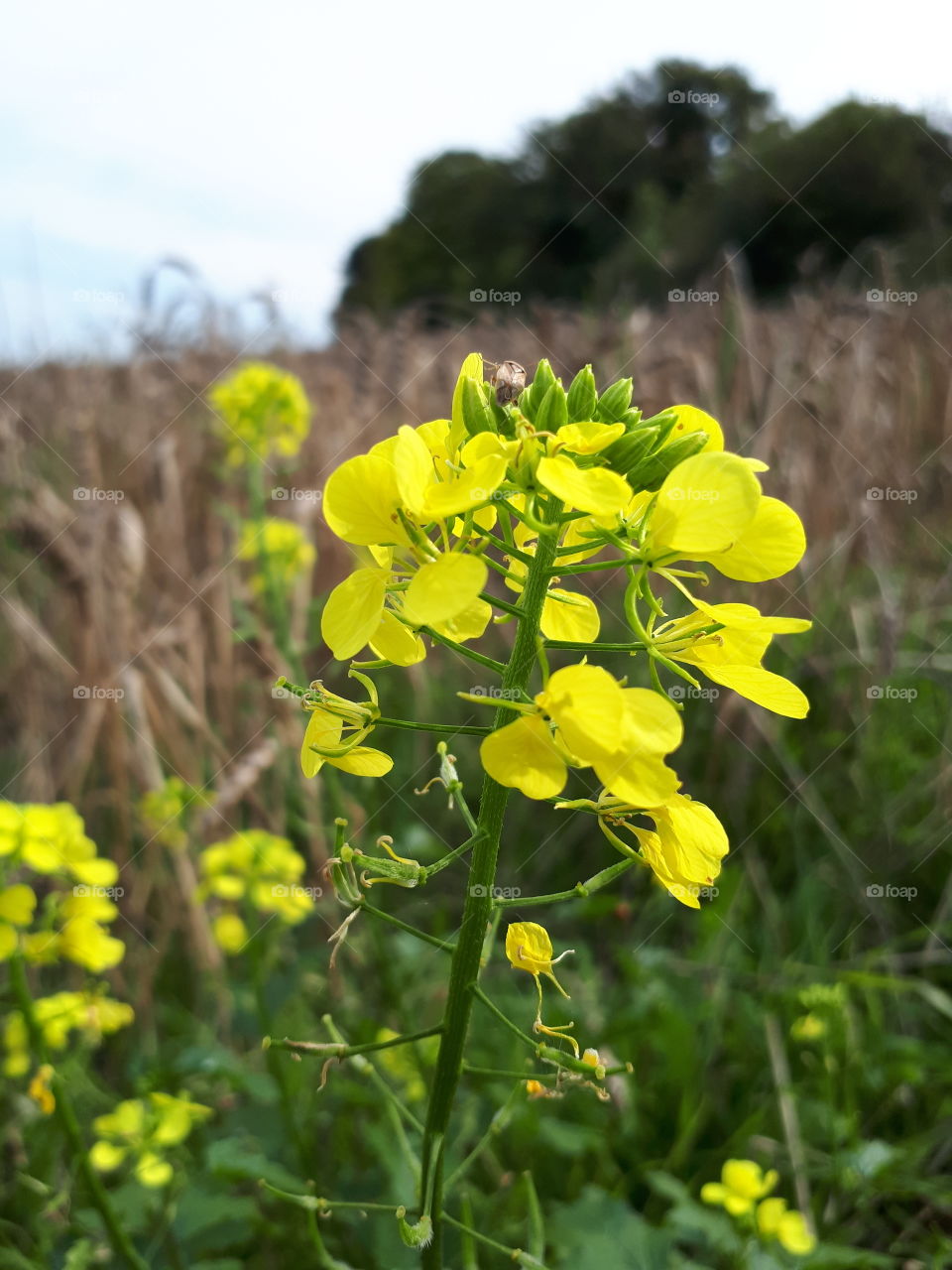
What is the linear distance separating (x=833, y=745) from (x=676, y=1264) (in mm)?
1844

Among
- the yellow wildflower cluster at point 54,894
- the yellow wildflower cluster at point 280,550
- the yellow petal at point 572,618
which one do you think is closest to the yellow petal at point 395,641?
the yellow petal at point 572,618

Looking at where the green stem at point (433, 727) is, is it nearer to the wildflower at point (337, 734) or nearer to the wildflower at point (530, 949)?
the wildflower at point (337, 734)

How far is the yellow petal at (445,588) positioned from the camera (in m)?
0.86

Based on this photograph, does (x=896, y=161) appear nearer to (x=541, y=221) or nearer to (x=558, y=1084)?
(x=558, y=1084)

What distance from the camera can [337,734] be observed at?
1.09 meters

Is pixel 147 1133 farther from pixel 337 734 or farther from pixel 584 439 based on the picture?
pixel 584 439

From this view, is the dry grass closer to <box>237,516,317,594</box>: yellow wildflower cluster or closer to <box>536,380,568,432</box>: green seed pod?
<box>237,516,317,594</box>: yellow wildflower cluster

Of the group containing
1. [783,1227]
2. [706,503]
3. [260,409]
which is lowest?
[783,1227]

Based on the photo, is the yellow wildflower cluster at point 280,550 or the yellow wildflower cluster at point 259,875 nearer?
the yellow wildflower cluster at point 259,875

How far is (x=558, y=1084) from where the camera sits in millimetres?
1081

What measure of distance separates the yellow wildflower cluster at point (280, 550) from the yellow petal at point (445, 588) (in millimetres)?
2114

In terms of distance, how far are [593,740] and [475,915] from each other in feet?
1.16

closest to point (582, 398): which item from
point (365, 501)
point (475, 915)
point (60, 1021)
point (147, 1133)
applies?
point (365, 501)

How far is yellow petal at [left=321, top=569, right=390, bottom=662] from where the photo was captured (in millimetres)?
993
